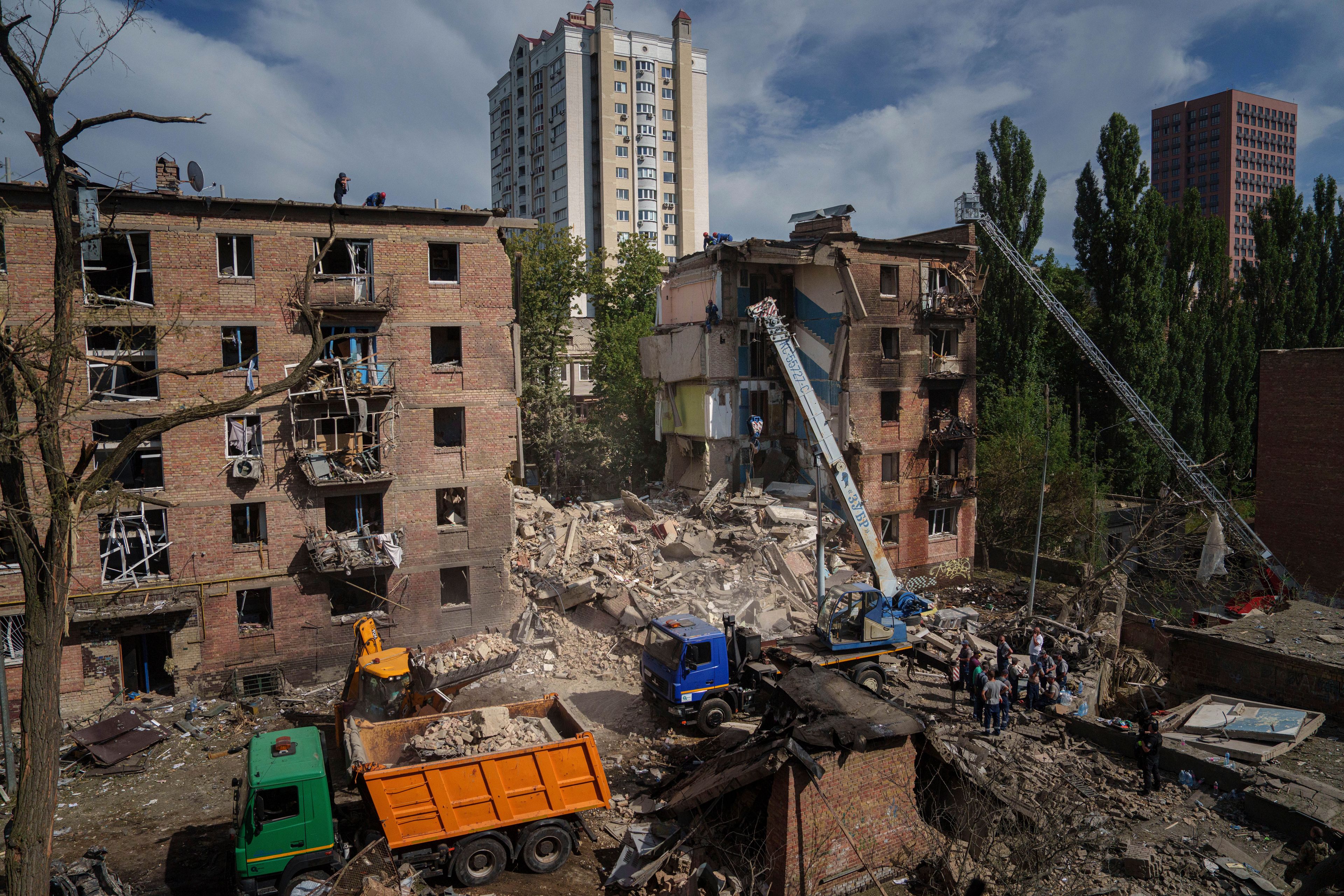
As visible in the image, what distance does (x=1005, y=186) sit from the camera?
42000 millimetres

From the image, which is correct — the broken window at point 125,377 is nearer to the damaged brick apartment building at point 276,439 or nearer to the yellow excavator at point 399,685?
the damaged brick apartment building at point 276,439

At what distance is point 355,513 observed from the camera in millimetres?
24047

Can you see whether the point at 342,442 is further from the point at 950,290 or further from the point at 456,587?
the point at 950,290

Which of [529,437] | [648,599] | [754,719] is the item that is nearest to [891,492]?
[648,599]

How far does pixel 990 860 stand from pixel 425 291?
20.2 meters

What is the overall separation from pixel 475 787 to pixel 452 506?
554 inches

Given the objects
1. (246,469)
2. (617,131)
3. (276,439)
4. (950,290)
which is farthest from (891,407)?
(617,131)

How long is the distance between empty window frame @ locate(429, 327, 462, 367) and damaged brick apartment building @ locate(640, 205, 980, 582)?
1063cm

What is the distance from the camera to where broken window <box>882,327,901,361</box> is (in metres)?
32.6

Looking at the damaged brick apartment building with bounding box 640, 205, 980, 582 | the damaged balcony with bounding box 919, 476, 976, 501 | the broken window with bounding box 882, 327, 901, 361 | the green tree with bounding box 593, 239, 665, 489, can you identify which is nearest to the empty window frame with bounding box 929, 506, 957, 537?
the damaged brick apartment building with bounding box 640, 205, 980, 582

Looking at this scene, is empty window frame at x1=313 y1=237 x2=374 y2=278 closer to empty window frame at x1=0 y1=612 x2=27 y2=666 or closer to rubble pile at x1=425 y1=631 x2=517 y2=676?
rubble pile at x1=425 y1=631 x2=517 y2=676

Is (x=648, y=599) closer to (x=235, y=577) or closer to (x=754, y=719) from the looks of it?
(x=754, y=719)

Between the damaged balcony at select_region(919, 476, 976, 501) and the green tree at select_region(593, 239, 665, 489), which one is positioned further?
the green tree at select_region(593, 239, 665, 489)

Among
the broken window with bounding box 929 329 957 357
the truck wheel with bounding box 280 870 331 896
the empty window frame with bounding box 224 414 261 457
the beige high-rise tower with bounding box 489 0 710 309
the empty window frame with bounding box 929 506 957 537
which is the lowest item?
the truck wheel with bounding box 280 870 331 896
